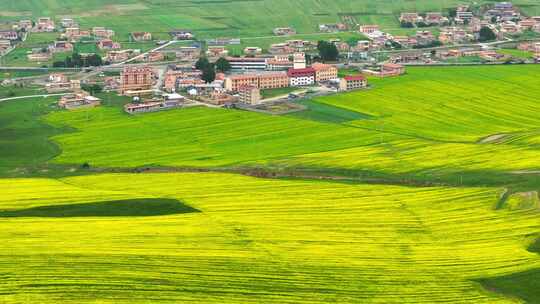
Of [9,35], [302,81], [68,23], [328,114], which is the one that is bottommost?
[328,114]

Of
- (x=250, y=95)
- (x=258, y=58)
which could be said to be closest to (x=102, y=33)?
(x=258, y=58)

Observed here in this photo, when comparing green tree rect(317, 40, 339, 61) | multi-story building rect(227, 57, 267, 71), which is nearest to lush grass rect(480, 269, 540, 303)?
multi-story building rect(227, 57, 267, 71)

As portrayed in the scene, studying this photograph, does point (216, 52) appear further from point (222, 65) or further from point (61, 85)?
point (61, 85)

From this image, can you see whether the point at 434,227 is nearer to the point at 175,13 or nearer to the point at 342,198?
the point at 342,198

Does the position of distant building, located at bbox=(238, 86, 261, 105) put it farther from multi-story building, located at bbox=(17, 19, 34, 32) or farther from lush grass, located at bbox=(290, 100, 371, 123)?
multi-story building, located at bbox=(17, 19, 34, 32)

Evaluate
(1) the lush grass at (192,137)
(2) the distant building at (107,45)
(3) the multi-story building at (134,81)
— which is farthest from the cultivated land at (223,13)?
(1) the lush grass at (192,137)

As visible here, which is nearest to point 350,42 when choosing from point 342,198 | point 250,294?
point 342,198
